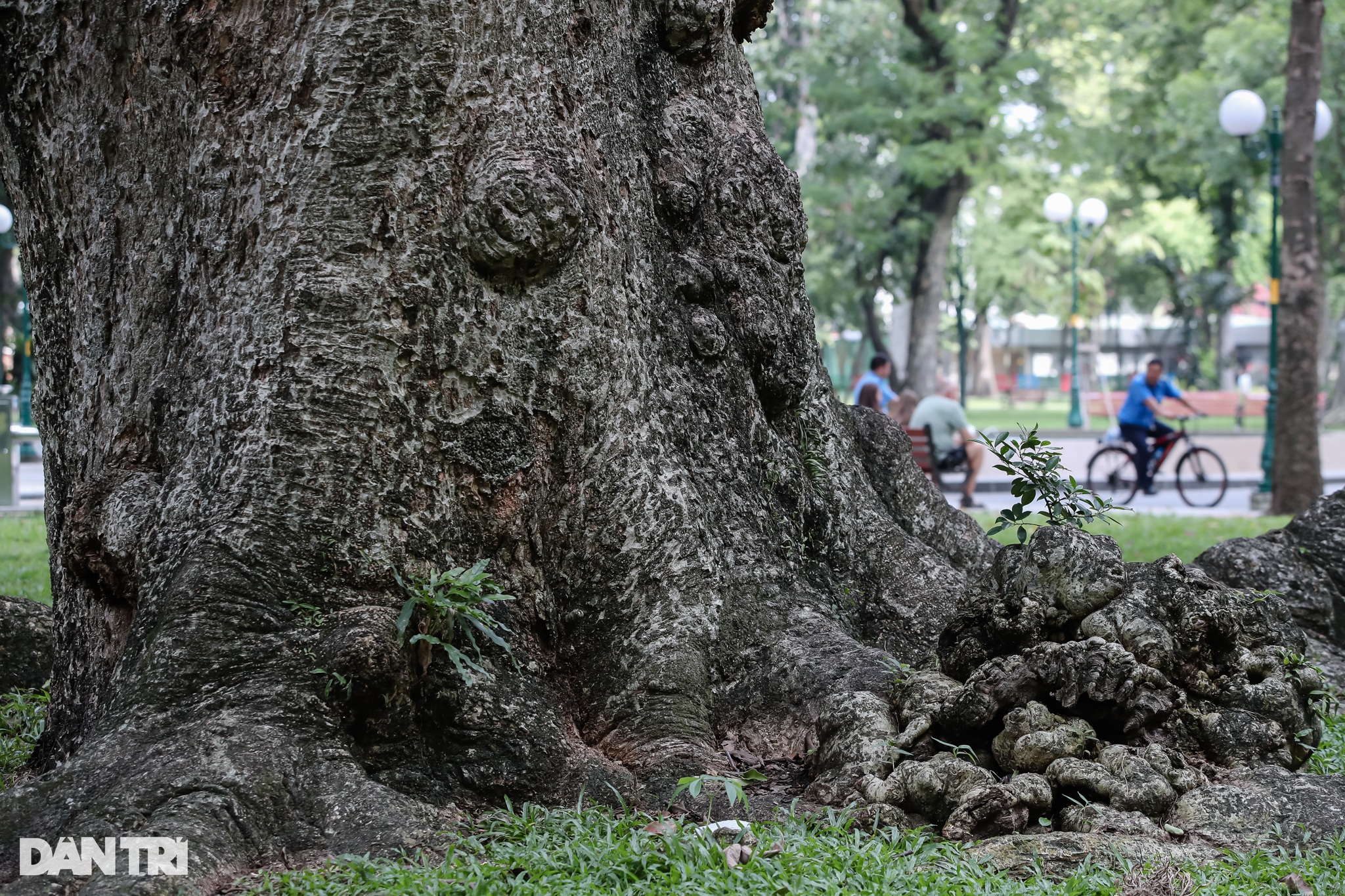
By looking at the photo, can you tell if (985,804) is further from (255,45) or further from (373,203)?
(255,45)

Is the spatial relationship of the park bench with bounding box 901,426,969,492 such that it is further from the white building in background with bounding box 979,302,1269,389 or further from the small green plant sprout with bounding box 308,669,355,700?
the white building in background with bounding box 979,302,1269,389

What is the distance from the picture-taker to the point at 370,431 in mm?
3719

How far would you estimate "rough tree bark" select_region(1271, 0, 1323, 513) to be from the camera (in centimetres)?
1257

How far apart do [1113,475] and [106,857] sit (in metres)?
15.1

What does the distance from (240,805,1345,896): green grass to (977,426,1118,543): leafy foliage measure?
4.50 feet

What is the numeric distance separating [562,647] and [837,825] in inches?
43.8

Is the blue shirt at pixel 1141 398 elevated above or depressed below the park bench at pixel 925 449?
above

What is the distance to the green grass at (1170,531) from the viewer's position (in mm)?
9500

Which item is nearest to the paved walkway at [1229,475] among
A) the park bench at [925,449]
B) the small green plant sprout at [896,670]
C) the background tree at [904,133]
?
the park bench at [925,449]

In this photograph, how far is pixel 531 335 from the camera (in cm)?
397

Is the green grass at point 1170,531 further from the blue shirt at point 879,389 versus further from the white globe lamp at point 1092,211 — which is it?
the white globe lamp at point 1092,211

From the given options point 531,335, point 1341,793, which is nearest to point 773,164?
point 531,335

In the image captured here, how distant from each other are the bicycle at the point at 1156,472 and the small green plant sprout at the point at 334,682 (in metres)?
13.0

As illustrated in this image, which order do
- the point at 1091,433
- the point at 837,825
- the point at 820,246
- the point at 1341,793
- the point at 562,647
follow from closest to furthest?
the point at 837,825
the point at 1341,793
the point at 562,647
the point at 820,246
the point at 1091,433
